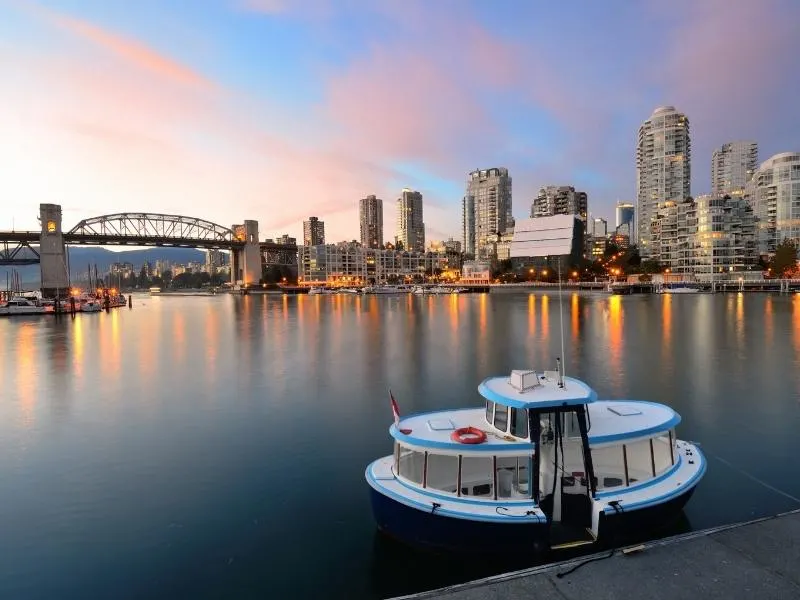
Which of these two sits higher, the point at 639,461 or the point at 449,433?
the point at 449,433

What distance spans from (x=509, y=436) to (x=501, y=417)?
60 cm

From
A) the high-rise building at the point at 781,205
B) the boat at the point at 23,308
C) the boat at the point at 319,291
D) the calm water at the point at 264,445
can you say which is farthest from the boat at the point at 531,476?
the high-rise building at the point at 781,205

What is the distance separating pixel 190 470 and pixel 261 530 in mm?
5851

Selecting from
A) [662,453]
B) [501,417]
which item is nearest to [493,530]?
[501,417]

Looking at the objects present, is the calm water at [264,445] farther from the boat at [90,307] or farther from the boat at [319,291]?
the boat at [319,291]

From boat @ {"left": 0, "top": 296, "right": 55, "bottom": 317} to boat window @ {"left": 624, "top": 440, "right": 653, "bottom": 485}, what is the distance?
112 meters

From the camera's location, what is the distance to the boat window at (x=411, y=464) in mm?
11094

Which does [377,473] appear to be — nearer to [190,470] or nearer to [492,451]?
[492,451]

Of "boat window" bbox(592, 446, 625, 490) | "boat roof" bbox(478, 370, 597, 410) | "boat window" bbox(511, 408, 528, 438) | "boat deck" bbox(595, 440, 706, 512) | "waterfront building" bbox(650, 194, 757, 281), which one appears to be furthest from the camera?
"waterfront building" bbox(650, 194, 757, 281)

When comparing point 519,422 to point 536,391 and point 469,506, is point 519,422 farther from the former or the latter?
point 469,506

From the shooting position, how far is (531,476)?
1031 centimetres

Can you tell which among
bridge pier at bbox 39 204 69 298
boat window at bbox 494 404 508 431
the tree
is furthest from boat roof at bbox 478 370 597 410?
the tree

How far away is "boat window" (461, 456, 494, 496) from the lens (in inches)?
427

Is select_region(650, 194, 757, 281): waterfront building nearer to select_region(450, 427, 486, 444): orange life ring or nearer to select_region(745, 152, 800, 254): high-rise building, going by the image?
select_region(745, 152, 800, 254): high-rise building
